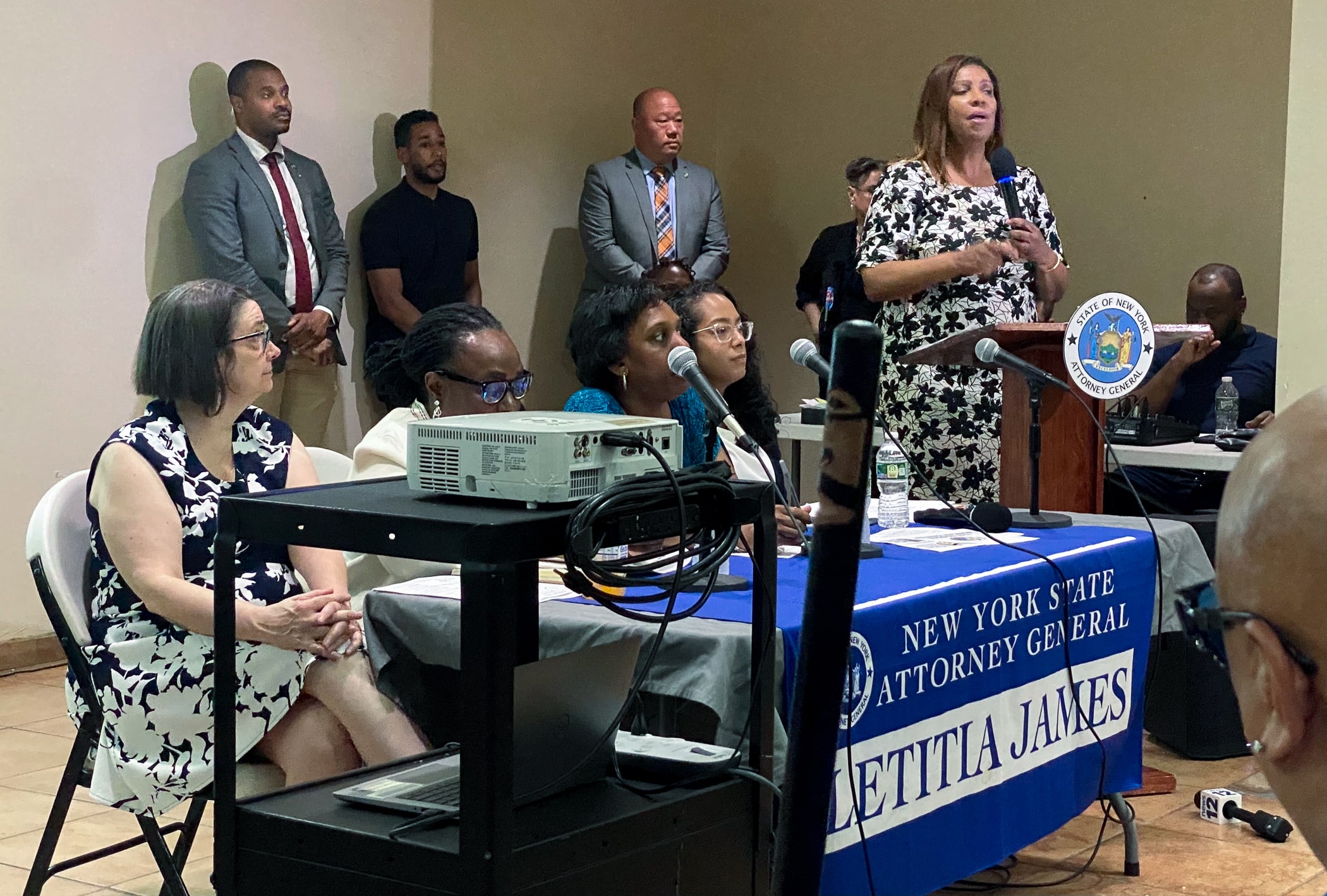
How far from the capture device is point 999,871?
293cm

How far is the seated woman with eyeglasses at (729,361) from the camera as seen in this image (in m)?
3.20

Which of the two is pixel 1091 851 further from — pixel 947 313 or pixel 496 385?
pixel 496 385

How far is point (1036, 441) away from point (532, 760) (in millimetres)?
1696

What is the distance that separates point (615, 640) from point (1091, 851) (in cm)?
154

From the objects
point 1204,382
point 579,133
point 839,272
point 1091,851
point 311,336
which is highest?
point 579,133

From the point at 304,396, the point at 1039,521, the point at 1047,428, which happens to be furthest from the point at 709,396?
the point at 304,396

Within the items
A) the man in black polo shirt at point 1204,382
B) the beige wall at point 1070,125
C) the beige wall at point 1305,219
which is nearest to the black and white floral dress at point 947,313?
the beige wall at point 1305,219

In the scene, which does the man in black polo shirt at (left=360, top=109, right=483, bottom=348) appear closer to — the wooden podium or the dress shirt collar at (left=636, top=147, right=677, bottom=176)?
the dress shirt collar at (left=636, top=147, right=677, bottom=176)

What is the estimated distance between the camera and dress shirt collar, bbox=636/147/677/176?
654 cm

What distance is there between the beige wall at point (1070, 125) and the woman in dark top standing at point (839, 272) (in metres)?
0.80

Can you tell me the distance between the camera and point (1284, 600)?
69cm

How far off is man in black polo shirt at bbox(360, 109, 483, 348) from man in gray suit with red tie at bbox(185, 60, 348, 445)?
0.30 meters

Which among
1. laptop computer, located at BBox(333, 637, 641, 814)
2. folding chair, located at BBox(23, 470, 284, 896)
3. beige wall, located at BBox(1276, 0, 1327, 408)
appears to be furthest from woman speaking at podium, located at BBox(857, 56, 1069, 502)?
laptop computer, located at BBox(333, 637, 641, 814)

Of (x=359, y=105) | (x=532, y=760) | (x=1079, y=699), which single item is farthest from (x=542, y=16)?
(x=532, y=760)
